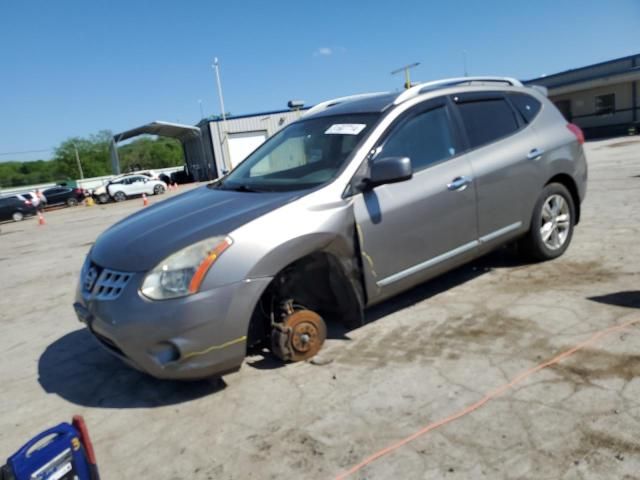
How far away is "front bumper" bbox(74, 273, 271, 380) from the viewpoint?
2.82 meters

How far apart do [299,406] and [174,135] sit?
46361mm

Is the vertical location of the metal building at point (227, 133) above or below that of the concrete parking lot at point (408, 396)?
above

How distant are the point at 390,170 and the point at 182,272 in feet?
4.90

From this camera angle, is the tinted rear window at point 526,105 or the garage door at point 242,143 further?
the garage door at point 242,143

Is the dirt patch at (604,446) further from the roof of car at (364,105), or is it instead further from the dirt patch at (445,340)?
the roof of car at (364,105)

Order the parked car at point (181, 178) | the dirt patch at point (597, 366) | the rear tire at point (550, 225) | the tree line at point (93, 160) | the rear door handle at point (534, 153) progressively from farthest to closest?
the tree line at point (93, 160) → the parked car at point (181, 178) → the rear tire at point (550, 225) → the rear door handle at point (534, 153) → the dirt patch at point (597, 366)

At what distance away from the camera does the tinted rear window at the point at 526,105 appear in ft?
15.6

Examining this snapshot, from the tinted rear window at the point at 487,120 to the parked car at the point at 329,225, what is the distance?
14 millimetres

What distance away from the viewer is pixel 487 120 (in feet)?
14.5

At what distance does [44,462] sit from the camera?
1884 millimetres

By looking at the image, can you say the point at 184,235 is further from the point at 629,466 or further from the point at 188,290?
the point at 629,466

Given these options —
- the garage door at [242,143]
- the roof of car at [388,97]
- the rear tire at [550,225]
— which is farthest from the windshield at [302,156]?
the garage door at [242,143]

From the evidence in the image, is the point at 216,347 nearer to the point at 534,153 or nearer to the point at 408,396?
the point at 408,396

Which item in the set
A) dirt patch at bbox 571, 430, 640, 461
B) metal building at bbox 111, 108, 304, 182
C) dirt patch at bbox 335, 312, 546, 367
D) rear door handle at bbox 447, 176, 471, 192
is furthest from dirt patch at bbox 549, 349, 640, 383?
metal building at bbox 111, 108, 304, 182
